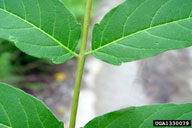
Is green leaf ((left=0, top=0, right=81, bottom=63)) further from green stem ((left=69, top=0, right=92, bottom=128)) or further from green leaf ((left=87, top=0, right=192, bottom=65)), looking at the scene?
green leaf ((left=87, top=0, right=192, bottom=65))

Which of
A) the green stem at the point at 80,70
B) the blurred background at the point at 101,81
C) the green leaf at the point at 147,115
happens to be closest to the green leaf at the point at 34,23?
the green stem at the point at 80,70

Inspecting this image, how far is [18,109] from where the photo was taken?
767 millimetres

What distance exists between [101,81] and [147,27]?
4728 mm

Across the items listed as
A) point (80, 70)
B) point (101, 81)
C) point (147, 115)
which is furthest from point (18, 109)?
point (101, 81)

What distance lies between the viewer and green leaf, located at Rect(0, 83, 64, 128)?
764 mm

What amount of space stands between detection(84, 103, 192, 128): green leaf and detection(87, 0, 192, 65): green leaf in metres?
0.18

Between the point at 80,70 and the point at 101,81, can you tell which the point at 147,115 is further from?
the point at 101,81

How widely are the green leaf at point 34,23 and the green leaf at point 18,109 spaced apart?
16 cm

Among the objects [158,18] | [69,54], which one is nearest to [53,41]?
[69,54]

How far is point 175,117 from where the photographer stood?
2.45 feet

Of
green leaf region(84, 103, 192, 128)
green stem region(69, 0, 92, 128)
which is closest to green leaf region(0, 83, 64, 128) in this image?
green stem region(69, 0, 92, 128)

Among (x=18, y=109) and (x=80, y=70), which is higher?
(x=80, y=70)

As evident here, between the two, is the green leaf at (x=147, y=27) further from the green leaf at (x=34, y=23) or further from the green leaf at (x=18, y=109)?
the green leaf at (x=18, y=109)

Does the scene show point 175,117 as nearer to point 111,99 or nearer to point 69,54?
point 69,54
